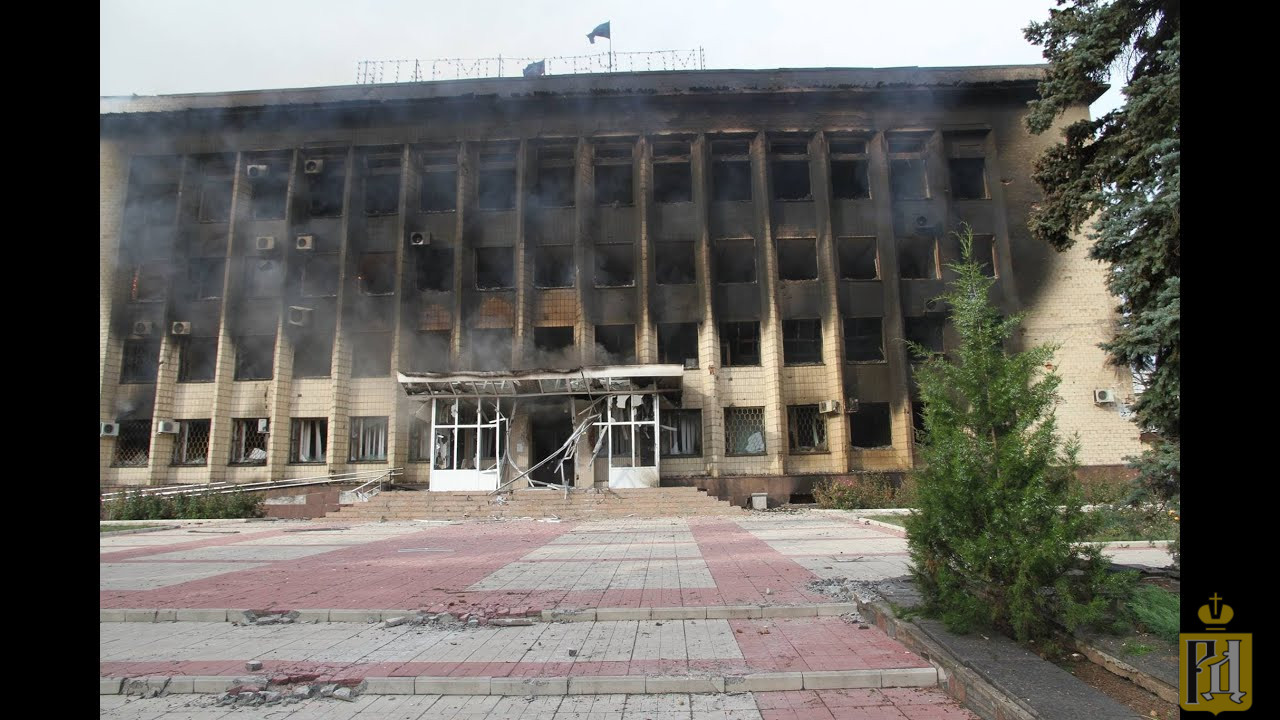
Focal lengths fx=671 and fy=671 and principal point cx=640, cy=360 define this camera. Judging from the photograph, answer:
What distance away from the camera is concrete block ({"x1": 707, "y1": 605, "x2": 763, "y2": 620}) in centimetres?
546

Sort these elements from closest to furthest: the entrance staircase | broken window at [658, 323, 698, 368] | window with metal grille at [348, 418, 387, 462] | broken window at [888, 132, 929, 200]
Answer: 1. the entrance staircase
2. window with metal grille at [348, 418, 387, 462]
3. broken window at [658, 323, 698, 368]
4. broken window at [888, 132, 929, 200]

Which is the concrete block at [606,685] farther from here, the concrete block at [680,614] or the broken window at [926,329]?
the broken window at [926,329]

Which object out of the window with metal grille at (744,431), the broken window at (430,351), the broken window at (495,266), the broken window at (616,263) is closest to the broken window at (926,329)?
the window with metal grille at (744,431)

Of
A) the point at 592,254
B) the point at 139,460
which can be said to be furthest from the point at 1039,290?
the point at 139,460

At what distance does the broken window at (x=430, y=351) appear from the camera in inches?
850

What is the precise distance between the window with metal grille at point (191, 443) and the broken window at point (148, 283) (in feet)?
14.3

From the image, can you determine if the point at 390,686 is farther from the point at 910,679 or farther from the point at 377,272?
the point at 377,272

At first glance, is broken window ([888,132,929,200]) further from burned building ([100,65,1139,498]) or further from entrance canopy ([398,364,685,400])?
entrance canopy ([398,364,685,400])

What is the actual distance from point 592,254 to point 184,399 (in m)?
14.2

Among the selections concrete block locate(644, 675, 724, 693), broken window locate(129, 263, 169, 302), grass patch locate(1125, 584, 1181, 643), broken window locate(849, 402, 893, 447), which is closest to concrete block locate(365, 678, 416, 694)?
concrete block locate(644, 675, 724, 693)

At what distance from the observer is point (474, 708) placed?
12.0 ft

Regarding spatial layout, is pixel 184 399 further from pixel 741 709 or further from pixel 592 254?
pixel 741 709

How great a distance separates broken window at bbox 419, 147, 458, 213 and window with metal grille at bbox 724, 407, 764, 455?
11.7 metres

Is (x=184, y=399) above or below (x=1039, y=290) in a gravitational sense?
below
